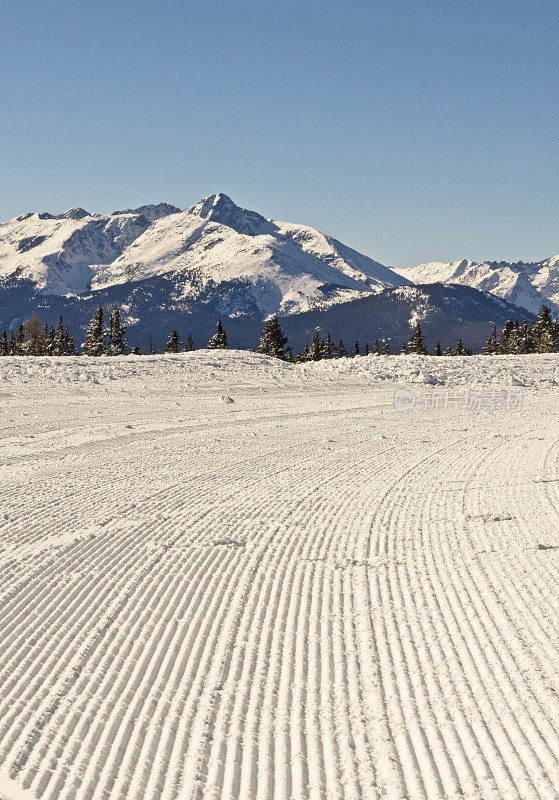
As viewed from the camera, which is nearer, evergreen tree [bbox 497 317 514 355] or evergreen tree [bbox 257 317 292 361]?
evergreen tree [bbox 257 317 292 361]

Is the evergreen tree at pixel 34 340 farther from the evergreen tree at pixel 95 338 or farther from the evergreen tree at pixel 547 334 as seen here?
the evergreen tree at pixel 547 334

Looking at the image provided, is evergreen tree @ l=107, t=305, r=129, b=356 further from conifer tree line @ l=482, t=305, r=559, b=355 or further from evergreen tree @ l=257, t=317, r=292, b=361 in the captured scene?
conifer tree line @ l=482, t=305, r=559, b=355

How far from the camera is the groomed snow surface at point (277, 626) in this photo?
427 centimetres

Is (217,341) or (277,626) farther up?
(217,341)

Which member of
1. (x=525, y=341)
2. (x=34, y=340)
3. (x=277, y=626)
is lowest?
(x=277, y=626)

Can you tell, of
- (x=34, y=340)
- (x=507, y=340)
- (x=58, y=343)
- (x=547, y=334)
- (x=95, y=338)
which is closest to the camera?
(x=95, y=338)

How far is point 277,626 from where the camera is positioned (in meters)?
6.25

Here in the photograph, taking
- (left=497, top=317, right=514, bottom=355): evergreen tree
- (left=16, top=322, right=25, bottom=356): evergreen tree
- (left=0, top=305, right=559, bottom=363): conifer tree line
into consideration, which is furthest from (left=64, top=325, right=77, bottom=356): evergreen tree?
(left=497, top=317, right=514, bottom=355): evergreen tree

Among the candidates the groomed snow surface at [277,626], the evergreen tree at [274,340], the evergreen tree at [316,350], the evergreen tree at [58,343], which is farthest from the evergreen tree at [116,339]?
the groomed snow surface at [277,626]

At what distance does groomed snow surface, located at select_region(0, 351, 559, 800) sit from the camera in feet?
14.0

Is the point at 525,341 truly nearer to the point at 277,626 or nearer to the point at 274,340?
the point at 274,340

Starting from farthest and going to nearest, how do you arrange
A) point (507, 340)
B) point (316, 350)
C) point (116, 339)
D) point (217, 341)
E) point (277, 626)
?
point (507, 340), point (316, 350), point (217, 341), point (116, 339), point (277, 626)

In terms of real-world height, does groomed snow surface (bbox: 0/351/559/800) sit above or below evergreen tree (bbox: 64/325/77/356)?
below

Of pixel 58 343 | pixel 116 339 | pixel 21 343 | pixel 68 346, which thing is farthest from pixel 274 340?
pixel 21 343
